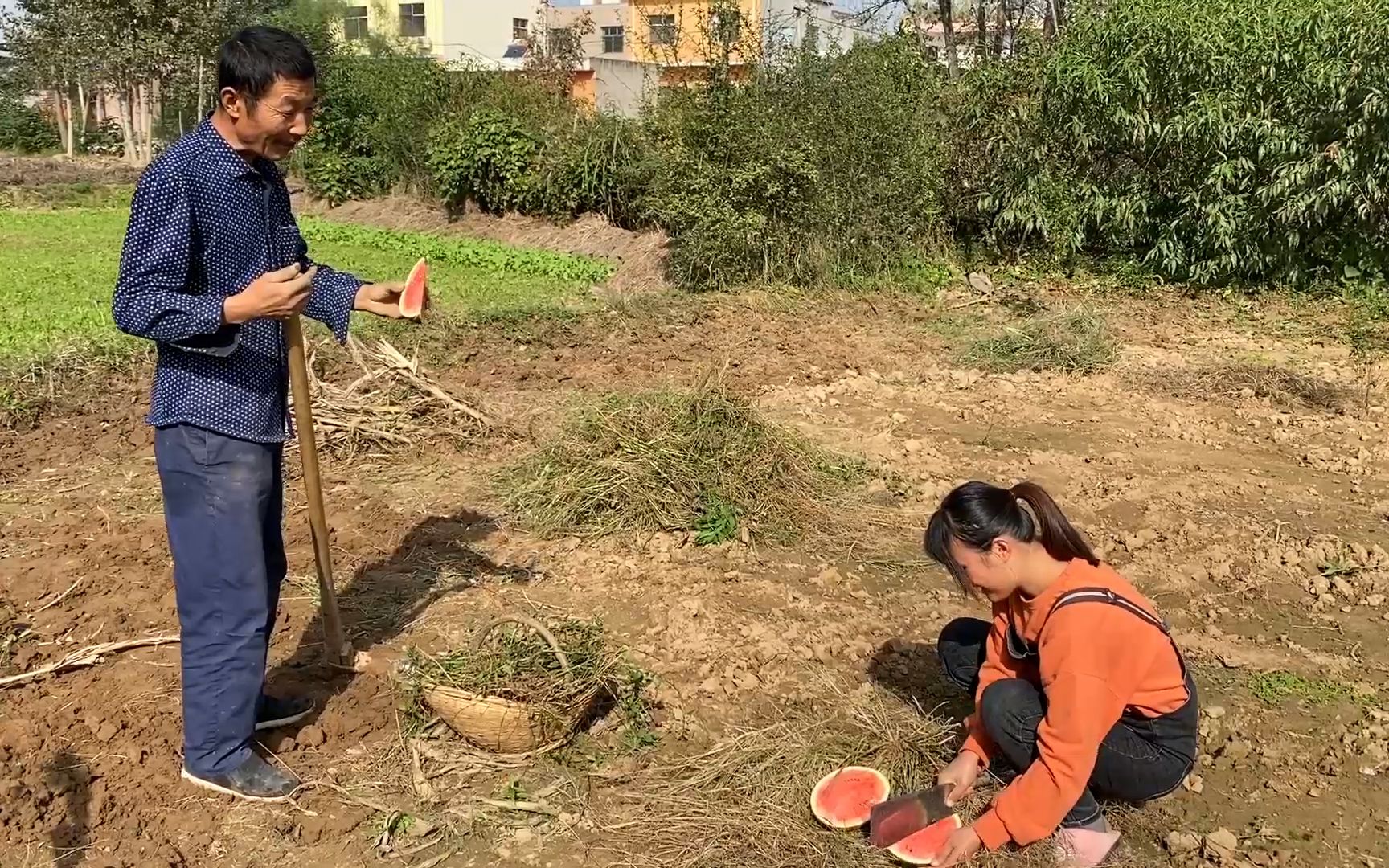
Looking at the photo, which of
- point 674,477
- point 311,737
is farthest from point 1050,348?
point 311,737

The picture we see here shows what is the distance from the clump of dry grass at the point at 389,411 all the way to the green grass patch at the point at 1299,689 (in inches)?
151

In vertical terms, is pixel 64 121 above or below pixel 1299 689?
above

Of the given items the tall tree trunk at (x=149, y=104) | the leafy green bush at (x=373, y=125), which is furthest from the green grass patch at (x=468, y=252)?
the tall tree trunk at (x=149, y=104)

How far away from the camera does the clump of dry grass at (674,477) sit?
14.8 feet

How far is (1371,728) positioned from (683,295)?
24.0 ft

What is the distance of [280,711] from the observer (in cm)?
307

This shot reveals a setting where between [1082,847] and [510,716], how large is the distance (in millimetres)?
1486

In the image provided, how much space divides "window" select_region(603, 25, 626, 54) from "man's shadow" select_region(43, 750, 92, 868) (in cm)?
4038

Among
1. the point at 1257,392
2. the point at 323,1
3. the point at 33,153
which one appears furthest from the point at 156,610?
the point at 323,1

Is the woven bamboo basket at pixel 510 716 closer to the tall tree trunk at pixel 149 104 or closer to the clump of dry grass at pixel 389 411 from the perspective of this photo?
the clump of dry grass at pixel 389 411

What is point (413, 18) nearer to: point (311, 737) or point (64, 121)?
point (64, 121)

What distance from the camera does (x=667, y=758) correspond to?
302 cm

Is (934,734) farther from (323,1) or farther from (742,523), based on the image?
(323,1)

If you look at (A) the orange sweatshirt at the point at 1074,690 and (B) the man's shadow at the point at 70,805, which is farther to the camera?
(B) the man's shadow at the point at 70,805
